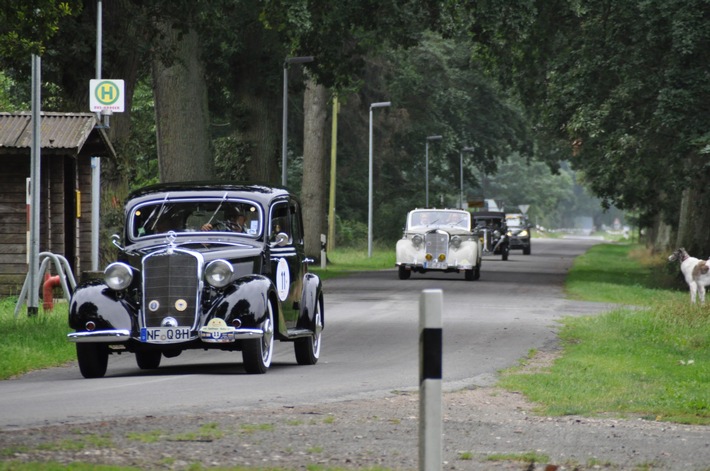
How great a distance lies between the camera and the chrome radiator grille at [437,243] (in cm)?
4053

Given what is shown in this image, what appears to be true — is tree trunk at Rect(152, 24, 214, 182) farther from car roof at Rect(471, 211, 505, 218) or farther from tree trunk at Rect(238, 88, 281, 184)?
car roof at Rect(471, 211, 505, 218)

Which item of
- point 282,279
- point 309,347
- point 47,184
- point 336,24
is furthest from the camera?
point 336,24

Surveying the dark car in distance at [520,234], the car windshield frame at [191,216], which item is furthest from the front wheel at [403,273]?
the dark car in distance at [520,234]

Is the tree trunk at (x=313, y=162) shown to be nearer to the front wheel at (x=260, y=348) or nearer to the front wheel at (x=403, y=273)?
the front wheel at (x=403, y=273)

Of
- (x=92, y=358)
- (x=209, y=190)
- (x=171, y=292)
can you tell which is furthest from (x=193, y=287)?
(x=209, y=190)

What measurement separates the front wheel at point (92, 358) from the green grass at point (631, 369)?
3.88 meters

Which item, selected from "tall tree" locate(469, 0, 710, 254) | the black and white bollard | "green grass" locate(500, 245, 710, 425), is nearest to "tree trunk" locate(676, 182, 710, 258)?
"tall tree" locate(469, 0, 710, 254)

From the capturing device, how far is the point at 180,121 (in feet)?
105

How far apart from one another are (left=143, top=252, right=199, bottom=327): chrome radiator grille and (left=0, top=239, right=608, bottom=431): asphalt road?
60 cm

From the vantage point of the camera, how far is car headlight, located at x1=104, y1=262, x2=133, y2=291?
14.6 metres

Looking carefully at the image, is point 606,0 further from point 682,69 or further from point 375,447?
point 375,447

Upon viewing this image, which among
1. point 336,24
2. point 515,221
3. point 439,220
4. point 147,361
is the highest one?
point 336,24

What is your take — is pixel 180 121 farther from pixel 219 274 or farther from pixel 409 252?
pixel 219 274

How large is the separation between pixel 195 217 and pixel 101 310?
81.4 inches
